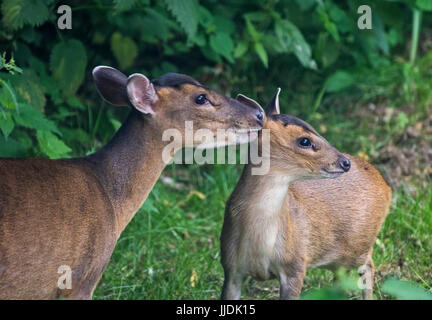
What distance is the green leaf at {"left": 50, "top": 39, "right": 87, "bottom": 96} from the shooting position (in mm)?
5398

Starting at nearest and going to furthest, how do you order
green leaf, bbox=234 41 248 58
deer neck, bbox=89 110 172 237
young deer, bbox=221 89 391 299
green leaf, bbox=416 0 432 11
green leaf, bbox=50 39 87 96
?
1. deer neck, bbox=89 110 172 237
2. young deer, bbox=221 89 391 299
3. green leaf, bbox=50 39 87 96
4. green leaf, bbox=234 41 248 58
5. green leaf, bbox=416 0 432 11

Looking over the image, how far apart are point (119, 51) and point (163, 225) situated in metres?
1.62

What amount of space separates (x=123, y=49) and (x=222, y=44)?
0.84 meters

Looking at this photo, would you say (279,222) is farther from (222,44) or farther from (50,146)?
(222,44)

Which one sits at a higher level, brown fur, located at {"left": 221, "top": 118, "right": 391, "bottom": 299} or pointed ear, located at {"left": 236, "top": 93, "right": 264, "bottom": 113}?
pointed ear, located at {"left": 236, "top": 93, "right": 264, "bottom": 113}

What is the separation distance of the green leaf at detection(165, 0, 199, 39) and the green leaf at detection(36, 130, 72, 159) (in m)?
1.09

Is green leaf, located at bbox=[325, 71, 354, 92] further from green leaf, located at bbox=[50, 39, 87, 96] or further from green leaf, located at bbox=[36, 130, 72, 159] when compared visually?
green leaf, located at bbox=[36, 130, 72, 159]

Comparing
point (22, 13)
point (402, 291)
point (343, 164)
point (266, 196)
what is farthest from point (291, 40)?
point (402, 291)

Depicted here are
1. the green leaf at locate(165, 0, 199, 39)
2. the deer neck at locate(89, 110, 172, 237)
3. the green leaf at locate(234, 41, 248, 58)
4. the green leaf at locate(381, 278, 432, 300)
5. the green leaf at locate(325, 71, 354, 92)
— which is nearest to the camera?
the green leaf at locate(381, 278, 432, 300)

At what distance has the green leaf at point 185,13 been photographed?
16.1 ft

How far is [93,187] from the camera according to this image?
12.5ft

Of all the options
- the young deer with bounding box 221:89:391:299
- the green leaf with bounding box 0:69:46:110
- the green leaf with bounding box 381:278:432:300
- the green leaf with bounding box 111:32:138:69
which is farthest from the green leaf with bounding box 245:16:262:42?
the green leaf with bounding box 381:278:432:300

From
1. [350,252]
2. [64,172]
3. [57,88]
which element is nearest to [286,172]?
[350,252]
